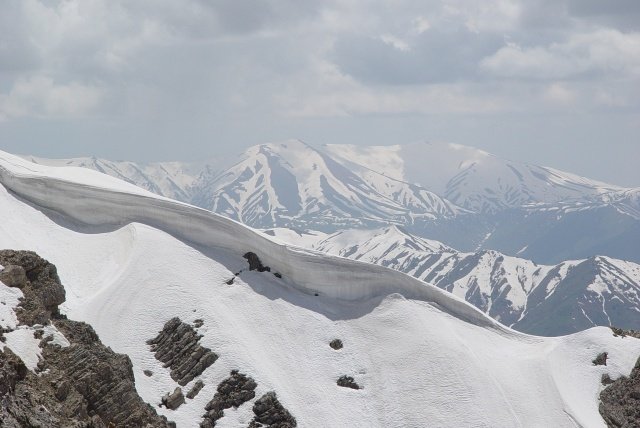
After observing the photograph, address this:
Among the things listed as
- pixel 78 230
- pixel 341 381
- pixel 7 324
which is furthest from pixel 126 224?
pixel 7 324

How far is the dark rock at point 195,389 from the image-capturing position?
67.9 meters

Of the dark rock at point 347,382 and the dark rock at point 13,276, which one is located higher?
the dark rock at point 13,276

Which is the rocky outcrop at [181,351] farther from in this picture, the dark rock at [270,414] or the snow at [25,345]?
the snow at [25,345]

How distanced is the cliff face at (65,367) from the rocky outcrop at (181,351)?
14.1m

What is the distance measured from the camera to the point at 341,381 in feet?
256

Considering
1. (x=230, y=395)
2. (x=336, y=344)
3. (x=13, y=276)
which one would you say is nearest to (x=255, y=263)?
(x=336, y=344)

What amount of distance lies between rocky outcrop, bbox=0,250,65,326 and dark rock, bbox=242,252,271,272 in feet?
107

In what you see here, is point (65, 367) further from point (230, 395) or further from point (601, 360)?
point (601, 360)

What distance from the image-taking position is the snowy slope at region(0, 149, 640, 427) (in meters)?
74.4

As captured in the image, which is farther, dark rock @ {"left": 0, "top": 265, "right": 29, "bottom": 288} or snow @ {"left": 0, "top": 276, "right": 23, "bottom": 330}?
dark rock @ {"left": 0, "top": 265, "right": 29, "bottom": 288}

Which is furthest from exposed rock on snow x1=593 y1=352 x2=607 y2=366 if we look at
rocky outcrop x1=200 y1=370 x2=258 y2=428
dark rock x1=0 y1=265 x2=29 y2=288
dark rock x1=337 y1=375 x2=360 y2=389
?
dark rock x1=0 y1=265 x2=29 y2=288

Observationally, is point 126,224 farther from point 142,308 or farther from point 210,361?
point 210,361

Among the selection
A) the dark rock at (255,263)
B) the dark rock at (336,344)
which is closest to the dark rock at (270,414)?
the dark rock at (336,344)

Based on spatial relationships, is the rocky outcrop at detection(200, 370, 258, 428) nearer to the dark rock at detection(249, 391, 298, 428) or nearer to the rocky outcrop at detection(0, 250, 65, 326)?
the dark rock at detection(249, 391, 298, 428)
